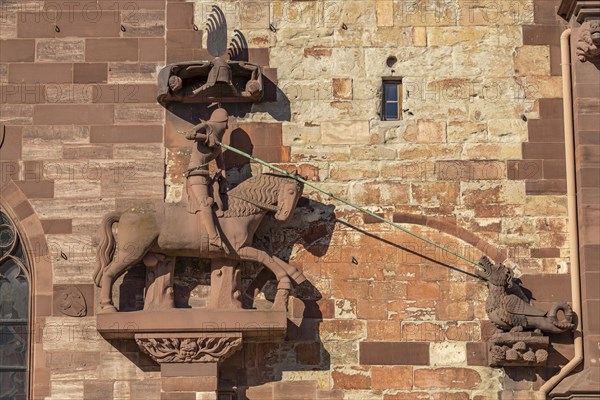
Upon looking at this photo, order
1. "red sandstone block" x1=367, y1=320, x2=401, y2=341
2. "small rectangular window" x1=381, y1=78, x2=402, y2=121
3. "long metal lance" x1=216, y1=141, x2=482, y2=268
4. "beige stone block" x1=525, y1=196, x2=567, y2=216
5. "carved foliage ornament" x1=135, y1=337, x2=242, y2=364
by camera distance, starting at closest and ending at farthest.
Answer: "carved foliage ornament" x1=135, y1=337, x2=242, y2=364, "red sandstone block" x1=367, y1=320, x2=401, y2=341, "long metal lance" x1=216, y1=141, x2=482, y2=268, "beige stone block" x1=525, y1=196, x2=567, y2=216, "small rectangular window" x1=381, y1=78, x2=402, y2=121

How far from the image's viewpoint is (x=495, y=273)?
17.5 meters

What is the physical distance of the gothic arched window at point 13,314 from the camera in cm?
1775

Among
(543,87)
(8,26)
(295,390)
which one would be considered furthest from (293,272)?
(8,26)

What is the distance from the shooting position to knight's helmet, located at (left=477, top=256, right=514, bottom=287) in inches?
687

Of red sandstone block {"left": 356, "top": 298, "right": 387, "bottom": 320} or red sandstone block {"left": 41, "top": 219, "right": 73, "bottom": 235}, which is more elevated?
red sandstone block {"left": 41, "top": 219, "right": 73, "bottom": 235}

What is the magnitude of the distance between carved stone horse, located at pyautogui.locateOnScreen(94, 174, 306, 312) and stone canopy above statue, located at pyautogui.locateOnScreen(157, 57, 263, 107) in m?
1.17

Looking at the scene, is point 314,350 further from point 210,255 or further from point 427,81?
point 427,81

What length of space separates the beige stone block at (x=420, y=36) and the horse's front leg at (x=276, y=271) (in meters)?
2.97

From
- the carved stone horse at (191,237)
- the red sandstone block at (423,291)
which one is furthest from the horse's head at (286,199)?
the red sandstone block at (423,291)

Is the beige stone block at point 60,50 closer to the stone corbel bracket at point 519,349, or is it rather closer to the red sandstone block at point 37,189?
the red sandstone block at point 37,189

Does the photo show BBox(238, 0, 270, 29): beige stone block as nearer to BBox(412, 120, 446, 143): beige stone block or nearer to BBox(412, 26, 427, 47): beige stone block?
BBox(412, 26, 427, 47): beige stone block

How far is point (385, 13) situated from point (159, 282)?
3.91 m

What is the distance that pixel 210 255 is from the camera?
1733cm

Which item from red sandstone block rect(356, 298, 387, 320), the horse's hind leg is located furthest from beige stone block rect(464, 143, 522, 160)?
the horse's hind leg
